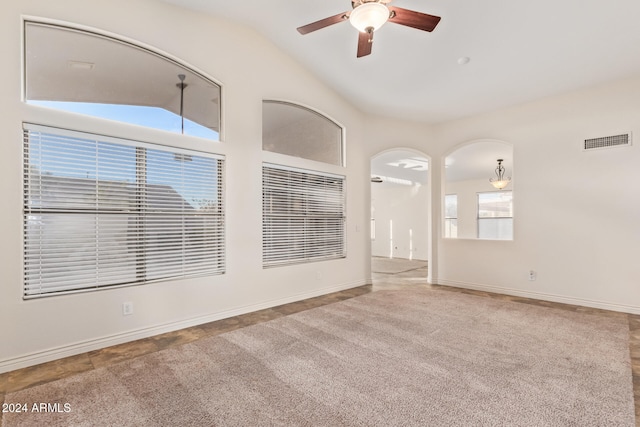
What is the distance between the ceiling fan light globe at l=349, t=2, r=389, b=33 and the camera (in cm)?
236

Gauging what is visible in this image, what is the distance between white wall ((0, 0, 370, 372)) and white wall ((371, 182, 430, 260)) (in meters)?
5.96

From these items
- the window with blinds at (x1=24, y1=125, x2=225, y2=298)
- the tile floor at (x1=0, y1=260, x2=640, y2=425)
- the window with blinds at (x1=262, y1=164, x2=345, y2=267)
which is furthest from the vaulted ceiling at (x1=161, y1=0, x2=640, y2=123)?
the tile floor at (x1=0, y1=260, x2=640, y2=425)

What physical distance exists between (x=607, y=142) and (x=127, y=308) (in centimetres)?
613

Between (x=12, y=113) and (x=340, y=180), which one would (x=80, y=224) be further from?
(x=340, y=180)

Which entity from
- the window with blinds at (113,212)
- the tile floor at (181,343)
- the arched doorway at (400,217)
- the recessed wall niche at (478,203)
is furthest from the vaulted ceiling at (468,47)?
the arched doorway at (400,217)

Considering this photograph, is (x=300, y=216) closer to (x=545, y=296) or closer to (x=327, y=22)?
(x=327, y=22)

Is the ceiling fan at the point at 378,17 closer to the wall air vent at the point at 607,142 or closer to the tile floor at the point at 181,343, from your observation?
the tile floor at the point at 181,343

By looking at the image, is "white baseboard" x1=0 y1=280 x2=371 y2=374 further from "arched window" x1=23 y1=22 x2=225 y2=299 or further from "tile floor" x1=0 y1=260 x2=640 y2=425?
"arched window" x1=23 y1=22 x2=225 y2=299

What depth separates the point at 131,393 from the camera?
2.07 metres

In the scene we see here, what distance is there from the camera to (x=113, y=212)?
9.73 feet

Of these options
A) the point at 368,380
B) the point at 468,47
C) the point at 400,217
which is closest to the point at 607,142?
the point at 468,47

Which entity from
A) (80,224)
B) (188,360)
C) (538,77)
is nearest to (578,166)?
(538,77)

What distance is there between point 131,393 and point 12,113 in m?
2.38

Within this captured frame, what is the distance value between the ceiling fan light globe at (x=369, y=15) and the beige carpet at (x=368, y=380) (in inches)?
108
